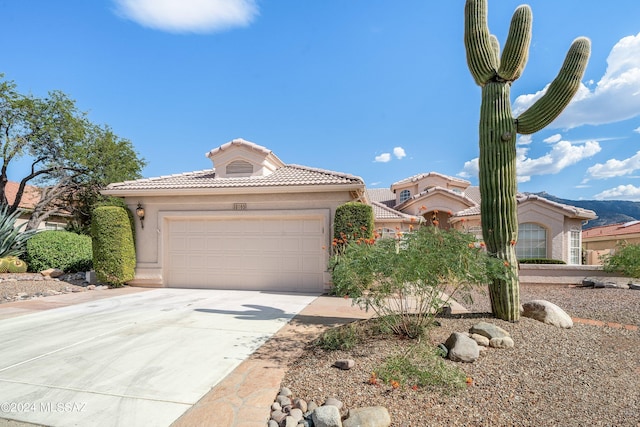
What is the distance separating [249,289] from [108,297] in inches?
144

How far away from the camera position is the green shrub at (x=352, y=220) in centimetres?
838

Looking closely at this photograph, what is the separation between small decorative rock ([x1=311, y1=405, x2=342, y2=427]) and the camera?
8.36 feet

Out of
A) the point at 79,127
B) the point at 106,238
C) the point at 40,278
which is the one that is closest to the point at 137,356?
the point at 106,238

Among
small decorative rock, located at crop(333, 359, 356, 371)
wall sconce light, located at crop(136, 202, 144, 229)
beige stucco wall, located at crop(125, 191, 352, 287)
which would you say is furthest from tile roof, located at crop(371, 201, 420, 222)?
small decorative rock, located at crop(333, 359, 356, 371)

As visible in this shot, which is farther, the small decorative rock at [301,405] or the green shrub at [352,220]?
the green shrub at [352,220]

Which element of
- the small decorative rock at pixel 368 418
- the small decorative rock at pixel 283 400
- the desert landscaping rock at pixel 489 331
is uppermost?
the desert landscaping rock at pixel 489 331

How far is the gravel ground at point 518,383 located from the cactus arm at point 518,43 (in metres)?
4.45

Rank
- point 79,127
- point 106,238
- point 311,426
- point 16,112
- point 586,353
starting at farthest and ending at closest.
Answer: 1. point 79,127
2. point 16,112
3. point 106,238
4. point 586,353
5. point 311,426

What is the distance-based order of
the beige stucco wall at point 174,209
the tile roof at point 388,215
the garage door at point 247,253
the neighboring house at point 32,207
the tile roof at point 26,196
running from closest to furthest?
the garage door at point 247,253
the beige stucco wall at point 174,209
the neighboring house at point 32,207
the tile roof at point 26,196
the tile roof at point 388,215

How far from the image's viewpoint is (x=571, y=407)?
2.82 meters

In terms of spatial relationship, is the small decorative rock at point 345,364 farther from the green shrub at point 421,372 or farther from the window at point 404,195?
the window at point 404,195

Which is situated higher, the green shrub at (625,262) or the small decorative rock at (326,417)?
the green shrub at (625,262)

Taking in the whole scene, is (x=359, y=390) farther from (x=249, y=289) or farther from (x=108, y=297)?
(x=108, y=297)

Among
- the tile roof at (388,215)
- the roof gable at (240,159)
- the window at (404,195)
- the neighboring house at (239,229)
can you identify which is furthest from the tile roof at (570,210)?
the roof gable at (240,159)
